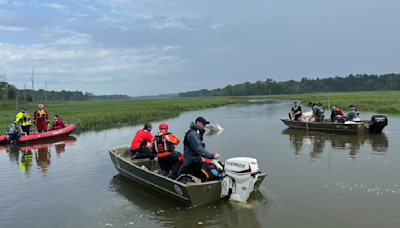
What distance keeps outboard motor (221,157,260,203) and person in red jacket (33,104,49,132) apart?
1495cm

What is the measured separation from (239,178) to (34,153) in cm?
1226

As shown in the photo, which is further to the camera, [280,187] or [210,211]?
[280,187]

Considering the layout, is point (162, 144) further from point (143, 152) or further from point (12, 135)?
point (12, 135)

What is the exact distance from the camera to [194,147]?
6.86m

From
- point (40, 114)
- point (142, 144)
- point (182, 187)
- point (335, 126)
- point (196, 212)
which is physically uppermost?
point (40, 114)

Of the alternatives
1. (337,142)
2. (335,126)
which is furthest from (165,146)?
(335,126)

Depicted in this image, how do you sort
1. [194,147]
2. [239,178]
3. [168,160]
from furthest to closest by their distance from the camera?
1. [168,160]
2. [194,147]
3. [239,178]

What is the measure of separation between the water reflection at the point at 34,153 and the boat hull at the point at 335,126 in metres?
15.0

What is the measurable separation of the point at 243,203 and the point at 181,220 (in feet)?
5.31

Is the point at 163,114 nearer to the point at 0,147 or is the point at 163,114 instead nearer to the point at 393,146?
the point at 0,147

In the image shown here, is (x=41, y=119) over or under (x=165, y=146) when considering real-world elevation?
over

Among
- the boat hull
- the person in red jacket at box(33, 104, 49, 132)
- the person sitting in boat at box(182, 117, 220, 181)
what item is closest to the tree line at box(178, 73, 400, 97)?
the boat hull

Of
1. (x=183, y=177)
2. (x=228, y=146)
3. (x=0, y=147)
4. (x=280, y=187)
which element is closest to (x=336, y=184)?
(x=280, y=187)

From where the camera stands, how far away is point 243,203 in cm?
693
